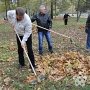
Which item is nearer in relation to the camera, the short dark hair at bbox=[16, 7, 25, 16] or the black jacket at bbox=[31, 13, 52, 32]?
the short dark hair at bbox=[16, 7, 25, 16]

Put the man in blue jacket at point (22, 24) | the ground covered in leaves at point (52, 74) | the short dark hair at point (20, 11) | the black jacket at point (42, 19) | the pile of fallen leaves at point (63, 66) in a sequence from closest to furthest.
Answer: the ground covered in leaves at point (52, 74) → the short dark hair at point (20, 11) → the man in blue jacket at point (22, 24) → the pile of fallen leaves at point (63, 66) → the black jacket at point (42, 19)

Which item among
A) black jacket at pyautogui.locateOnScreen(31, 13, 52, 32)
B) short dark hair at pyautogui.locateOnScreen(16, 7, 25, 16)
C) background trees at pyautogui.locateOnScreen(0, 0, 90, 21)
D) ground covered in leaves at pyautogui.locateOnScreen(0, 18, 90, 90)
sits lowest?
background trees at pyautogui.locateOnScreen(0, 0, 90, 21)

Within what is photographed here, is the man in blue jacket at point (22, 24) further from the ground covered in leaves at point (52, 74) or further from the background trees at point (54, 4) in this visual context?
the background trees at point (54, 4)

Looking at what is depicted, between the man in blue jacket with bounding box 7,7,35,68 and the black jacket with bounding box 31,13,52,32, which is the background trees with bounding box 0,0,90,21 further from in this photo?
the man in blue jacket with bounding box 7,7,35,68

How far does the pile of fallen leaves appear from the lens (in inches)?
354

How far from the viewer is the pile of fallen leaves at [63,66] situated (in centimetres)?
898

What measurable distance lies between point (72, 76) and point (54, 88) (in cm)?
93

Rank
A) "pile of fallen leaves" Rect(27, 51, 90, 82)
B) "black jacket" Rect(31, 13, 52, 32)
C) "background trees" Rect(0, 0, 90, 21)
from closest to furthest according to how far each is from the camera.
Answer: "pile of fallen leaves" Rect(27, 51, 90, 82) < "black jacket" Rect(31, 13, 52, 32) < "background trees" Rect(0, 0, 90, 21)

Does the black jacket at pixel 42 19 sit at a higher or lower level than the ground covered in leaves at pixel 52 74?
higher

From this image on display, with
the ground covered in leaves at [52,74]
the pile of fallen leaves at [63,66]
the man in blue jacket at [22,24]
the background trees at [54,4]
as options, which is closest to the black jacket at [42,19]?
the ground covered in leaves at [52,74]

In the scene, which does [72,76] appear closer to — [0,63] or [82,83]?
[82,83]

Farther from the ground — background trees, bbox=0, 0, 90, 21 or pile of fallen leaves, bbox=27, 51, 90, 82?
pile of fallen leaves, bbox=27, 51, 90, 82

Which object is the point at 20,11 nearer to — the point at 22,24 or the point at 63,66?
the point at 22,24

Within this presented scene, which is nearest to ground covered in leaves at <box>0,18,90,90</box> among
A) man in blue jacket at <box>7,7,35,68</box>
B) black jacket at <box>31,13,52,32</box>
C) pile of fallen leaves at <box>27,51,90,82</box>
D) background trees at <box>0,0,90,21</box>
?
pile of fallen leaves at <box>27,51,90,82</box>
